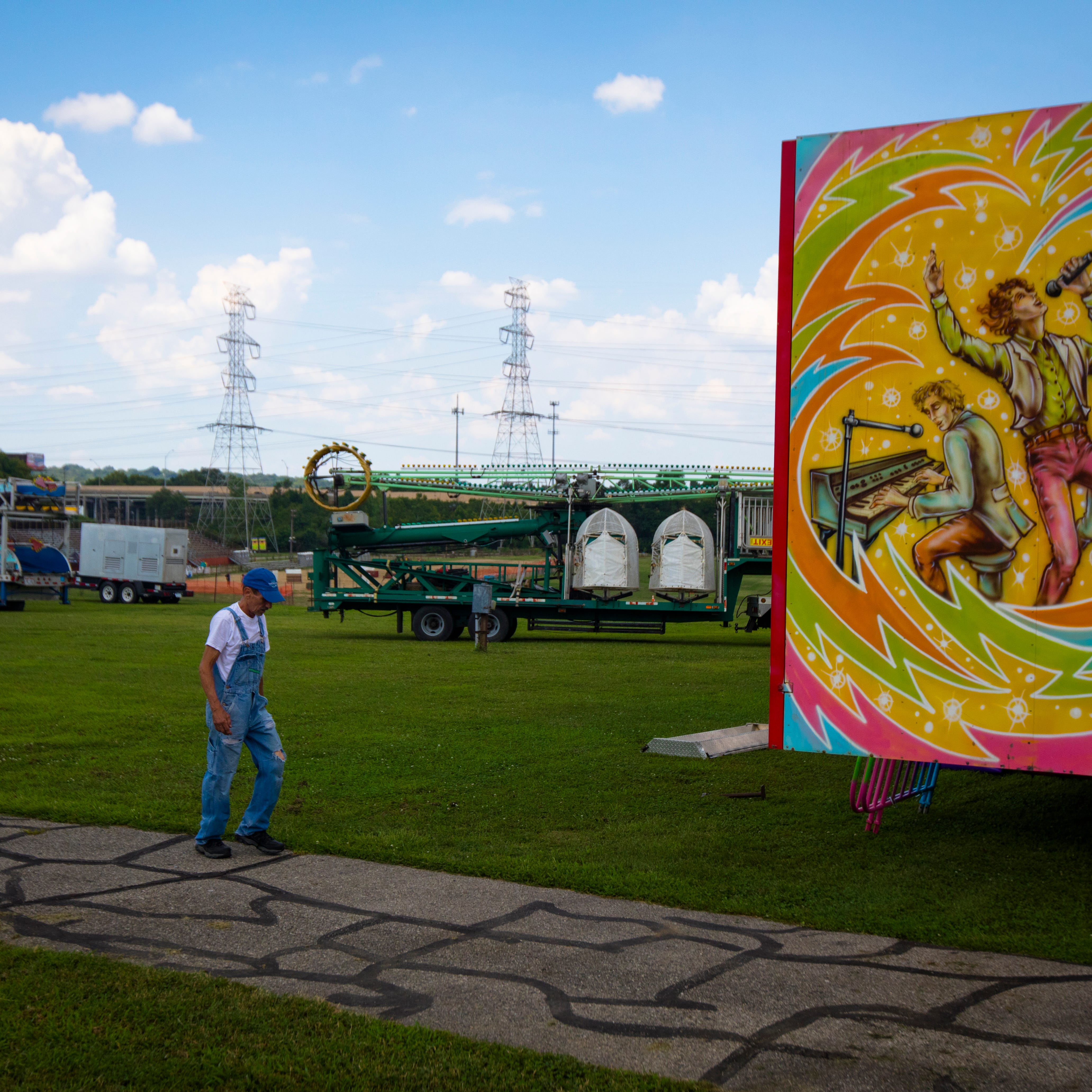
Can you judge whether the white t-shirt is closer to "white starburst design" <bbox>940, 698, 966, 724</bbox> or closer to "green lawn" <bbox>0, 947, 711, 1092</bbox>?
"green lawn" <bbox>0, 947, 711, 1092</bbox>

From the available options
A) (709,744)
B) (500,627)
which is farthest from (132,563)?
(709,744)

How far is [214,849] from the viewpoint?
6.40 metres

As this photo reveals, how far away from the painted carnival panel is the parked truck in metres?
34.4

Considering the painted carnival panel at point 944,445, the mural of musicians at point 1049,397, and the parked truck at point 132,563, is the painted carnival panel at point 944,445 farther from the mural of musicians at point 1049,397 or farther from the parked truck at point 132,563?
the parked truck at point 132,563

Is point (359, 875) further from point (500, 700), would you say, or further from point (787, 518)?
point (500, 700)

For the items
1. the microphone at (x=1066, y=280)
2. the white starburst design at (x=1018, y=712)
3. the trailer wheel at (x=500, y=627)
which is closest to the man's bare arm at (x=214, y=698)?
the white starburst design at (x=1018, y=712)

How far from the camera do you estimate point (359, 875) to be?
6.13 m

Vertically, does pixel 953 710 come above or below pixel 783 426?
below

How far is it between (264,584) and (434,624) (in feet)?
61.1

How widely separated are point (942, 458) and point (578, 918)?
118 inches

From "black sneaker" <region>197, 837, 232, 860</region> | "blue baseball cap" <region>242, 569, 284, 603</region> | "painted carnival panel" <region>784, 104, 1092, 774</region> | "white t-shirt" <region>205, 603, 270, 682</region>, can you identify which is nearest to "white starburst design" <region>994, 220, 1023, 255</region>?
"painted carnival panel" <region>784, 104, 1092, 774</region>

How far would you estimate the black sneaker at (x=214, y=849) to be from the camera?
Result: 639 centimetres

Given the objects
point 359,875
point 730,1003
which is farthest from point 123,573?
point 730,1003

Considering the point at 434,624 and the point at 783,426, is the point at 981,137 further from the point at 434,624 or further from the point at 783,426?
the point at 434,624
